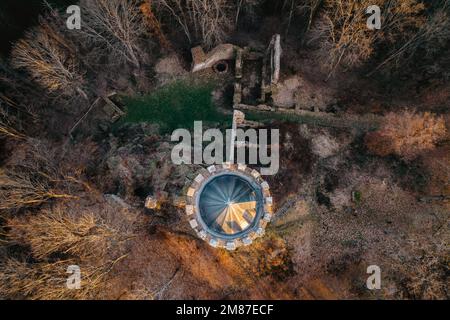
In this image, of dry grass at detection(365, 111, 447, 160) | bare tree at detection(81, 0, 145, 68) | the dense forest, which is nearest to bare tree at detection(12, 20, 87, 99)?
the dense forest

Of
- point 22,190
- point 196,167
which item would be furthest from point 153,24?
point 22,190

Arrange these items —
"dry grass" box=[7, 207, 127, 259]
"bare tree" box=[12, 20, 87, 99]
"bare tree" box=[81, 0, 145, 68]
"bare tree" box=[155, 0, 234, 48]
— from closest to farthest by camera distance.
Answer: "dry grass" box=[7, 207, 127, 259], "bare tree" box=[81, 0, 145, 68], "bare tree" box=[12, 20, 87, 99], "bare tree" box=[155, 0, 234, 48]

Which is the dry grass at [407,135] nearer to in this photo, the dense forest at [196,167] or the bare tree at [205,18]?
the dense forest at [196,167]

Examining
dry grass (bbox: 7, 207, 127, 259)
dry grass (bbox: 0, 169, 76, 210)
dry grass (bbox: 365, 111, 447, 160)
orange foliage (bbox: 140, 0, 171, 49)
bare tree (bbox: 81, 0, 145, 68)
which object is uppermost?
orange foliage (bbox: 140, 0, 171, 49)

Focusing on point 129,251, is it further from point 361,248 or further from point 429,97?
point 429,97

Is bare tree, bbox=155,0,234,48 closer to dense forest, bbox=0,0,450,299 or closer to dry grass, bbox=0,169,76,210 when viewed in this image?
dense forest, bbox=0,0,450,299

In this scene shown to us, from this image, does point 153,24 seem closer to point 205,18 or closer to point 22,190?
point 205,18
